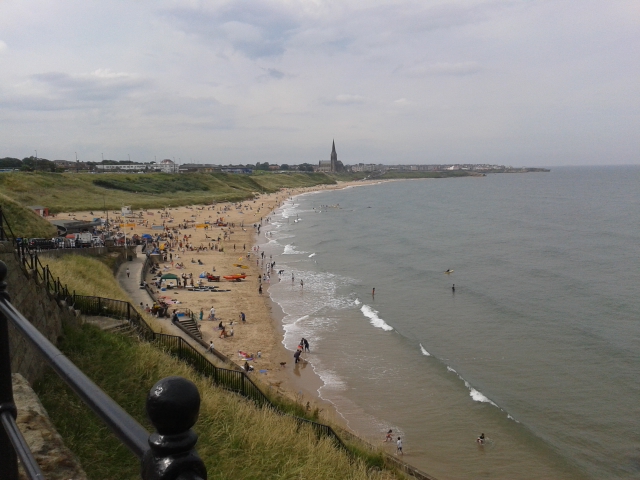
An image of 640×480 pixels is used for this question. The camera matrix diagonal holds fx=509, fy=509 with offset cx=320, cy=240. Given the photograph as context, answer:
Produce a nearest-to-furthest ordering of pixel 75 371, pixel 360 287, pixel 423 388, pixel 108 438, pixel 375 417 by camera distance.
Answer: pixel 75 371
pixel 108 438
pixel 375 417
pixel 423 388
pixel 360 287

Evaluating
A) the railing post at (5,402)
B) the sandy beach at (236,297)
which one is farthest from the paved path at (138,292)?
the railing post at (5,402)

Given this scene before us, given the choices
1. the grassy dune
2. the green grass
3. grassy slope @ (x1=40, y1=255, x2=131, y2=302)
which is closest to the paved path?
grassy slope @ (x1=40, y1=255, x2=131, y2=302)

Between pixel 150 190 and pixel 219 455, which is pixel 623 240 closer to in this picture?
pixel 219 455

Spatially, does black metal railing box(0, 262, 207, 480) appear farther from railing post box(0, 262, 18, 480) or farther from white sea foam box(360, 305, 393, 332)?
white sea foam box(360, 305, 393, 332)

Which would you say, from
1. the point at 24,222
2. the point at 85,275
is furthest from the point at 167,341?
the point at 24,222

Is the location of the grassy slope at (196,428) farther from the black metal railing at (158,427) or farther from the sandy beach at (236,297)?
the black metal railing at (158,427)

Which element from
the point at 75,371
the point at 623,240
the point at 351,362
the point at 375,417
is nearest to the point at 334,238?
the point at 623,240

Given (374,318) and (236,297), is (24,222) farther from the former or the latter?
(374,318)
